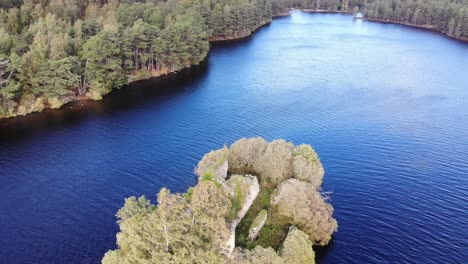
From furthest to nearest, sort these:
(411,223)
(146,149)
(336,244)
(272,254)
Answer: (146,149)
(411,223)
(336,244)
(272,254)

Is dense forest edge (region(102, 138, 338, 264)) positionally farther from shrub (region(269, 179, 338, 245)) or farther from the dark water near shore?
the dark water near shore

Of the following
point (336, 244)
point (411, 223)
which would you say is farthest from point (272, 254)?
point (411, 223)

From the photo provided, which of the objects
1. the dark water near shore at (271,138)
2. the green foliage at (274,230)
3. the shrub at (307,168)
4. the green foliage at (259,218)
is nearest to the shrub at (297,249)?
the green foliage at (274,230)

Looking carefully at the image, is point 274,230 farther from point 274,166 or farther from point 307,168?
point 307,168

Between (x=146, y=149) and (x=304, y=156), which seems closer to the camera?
(x=304, y=156)

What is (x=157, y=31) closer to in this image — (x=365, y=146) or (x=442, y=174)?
(x=365, y=146)

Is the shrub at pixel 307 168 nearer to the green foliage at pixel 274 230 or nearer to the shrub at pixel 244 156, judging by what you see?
the shrub at pixel 244 156
